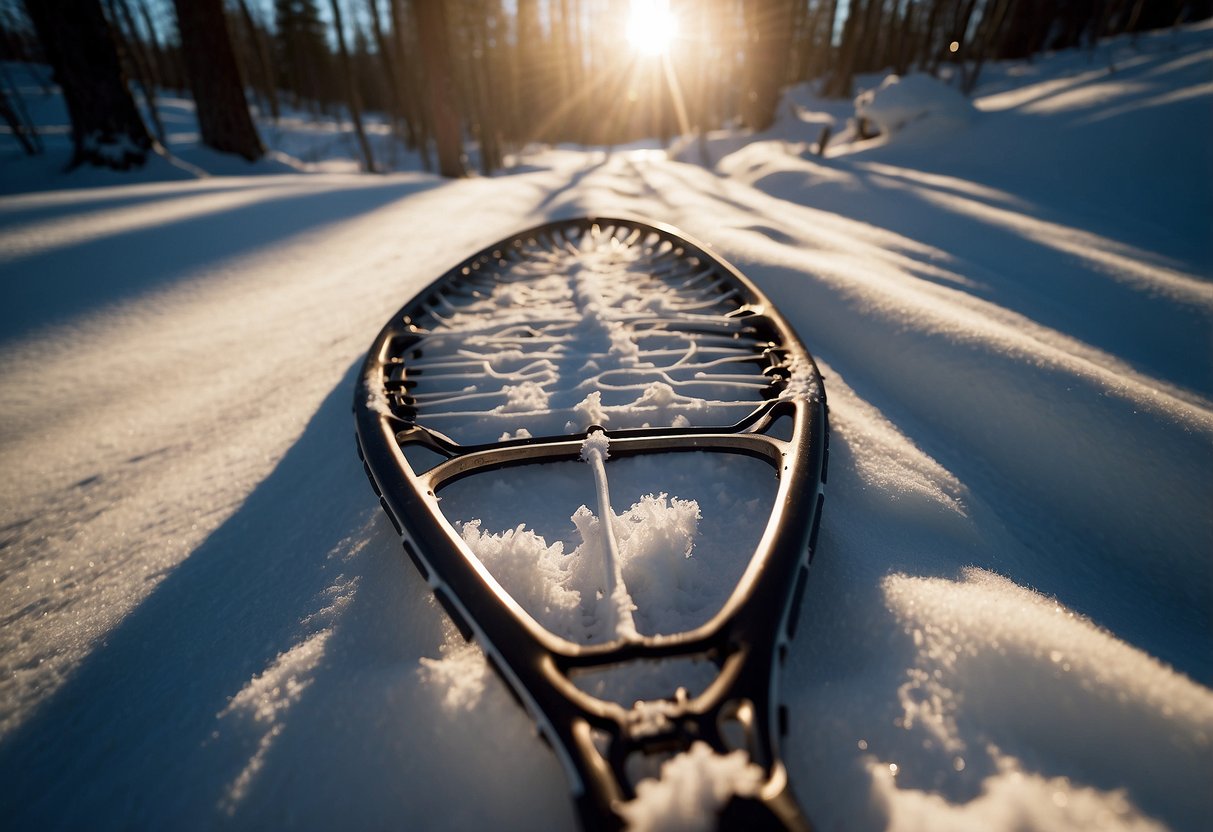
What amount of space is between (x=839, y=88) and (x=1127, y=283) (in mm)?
17605

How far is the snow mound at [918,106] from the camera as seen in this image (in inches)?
233

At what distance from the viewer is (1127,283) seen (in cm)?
197

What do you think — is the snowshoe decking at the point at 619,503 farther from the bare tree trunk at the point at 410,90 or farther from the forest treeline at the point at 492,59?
the bare tree trunk at the point at 410,90

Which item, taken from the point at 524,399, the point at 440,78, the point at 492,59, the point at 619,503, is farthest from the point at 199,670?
the point at 492,59

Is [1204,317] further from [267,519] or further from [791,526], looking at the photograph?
[267,519]

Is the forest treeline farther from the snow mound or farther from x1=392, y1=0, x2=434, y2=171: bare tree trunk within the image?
the snow mound

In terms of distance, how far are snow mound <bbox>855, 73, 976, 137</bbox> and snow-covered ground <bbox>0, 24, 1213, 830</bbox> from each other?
421cm

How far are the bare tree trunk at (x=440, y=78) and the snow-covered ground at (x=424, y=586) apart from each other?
6.54m

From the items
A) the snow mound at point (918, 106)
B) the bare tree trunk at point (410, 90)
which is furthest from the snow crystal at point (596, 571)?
the bare tree trunk at point (410, 90)

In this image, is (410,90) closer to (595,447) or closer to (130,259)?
(130,259)

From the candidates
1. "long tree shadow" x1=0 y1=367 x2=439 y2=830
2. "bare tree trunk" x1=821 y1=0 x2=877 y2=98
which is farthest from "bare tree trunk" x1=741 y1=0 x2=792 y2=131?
"long tree shadow" x1=0 y1=367 x2=439 y2=830

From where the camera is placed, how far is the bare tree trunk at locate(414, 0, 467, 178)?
755 cm

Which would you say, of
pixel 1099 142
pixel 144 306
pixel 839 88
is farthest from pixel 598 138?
pixel 144 306

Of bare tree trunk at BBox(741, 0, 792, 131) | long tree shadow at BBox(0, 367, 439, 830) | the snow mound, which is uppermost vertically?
bare tree trunk at BBox(741, 0, 792, 131)
